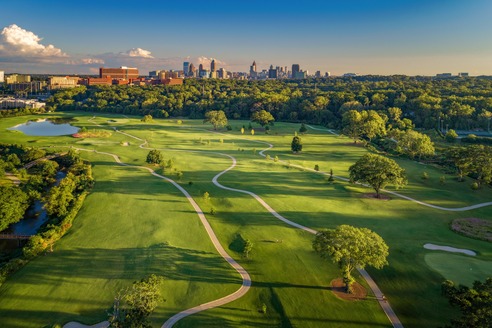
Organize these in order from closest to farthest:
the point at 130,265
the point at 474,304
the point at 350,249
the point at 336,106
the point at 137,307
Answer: the point at 137,307 < the point at 474,304 < the point at 350,249 < the point at 130,265 < the point at 336,106

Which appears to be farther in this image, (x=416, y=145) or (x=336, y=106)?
(x=336, y=106)

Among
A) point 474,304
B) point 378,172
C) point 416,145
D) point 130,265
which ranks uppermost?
point 416,145

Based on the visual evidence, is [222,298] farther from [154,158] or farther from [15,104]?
[15,104]

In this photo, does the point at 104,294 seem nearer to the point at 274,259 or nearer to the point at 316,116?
the point at 274,259

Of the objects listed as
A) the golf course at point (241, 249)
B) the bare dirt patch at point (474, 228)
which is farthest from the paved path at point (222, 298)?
the bare dirt patch at point (474, 228)

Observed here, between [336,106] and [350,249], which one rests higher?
[336,106]

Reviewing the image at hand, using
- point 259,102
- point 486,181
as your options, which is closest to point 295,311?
point 486,181

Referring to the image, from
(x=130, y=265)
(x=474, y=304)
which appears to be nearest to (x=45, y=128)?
(x=130, y=265)
